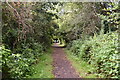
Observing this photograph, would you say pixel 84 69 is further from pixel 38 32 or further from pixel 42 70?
pixel 38 32

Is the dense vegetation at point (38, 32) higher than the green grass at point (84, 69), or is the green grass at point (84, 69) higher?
the dense vegetation at point (38, 32)

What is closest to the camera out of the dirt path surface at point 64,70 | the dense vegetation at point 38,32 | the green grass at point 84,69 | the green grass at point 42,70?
the dense vegetation at point 38,32

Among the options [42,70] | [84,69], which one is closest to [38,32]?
[42,70]

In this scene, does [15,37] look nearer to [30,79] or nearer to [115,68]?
[30,79]

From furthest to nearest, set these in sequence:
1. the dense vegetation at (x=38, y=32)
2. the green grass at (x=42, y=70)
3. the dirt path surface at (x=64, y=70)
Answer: the dirt path surface at (x=64, y=70), the green grass at (x=42, y=70), the dense vegetation at (x=38, y=32)

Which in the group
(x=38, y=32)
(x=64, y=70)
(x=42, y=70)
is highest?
(x=38, y=32)

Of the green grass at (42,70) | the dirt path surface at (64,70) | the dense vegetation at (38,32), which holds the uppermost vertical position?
the dense vegetation at (38,32)

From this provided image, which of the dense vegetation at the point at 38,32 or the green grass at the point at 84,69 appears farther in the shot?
the green grass at the point at 84,69

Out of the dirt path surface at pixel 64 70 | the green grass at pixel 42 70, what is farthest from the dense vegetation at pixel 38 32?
the dirt path surface at pixel 64 70

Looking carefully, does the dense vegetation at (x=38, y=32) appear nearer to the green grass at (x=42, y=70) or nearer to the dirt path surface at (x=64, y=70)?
the green grass at (x=42, y=70)

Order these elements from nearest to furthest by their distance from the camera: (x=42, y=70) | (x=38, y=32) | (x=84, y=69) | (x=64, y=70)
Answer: (x=42, y=70) → (x=84, y=69) → (x=64, y=70) → (x=38, y=32)

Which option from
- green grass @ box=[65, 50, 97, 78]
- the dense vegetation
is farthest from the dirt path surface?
the dense vegetation

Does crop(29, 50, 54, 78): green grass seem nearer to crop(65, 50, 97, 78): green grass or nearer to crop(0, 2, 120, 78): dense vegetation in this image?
crop(0, 2, 120, 78): dense vegetation

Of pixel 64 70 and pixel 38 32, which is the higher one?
pixel 38 32
